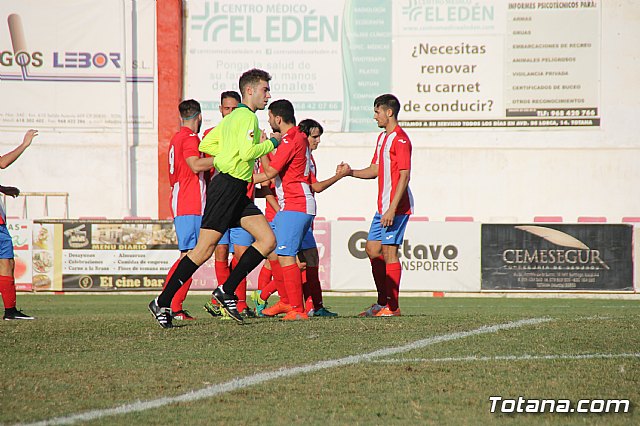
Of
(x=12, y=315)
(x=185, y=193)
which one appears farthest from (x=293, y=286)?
(x=12, y=315)

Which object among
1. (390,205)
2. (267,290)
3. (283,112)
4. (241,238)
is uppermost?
(283,112)

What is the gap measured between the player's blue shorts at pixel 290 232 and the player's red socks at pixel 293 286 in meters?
0.16

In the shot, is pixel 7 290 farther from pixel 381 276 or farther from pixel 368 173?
pixel 368 173

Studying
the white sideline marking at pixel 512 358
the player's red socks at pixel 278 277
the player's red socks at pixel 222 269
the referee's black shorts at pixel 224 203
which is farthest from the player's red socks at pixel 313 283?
the white sideline marking at pixel 512 358

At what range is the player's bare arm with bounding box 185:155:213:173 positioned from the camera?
27.9 feet

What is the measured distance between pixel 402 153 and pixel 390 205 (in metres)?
0.56

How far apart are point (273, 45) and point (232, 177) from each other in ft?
61.1

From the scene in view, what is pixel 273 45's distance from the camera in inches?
1017

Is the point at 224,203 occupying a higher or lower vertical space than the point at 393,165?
lower

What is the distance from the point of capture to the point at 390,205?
360 inches

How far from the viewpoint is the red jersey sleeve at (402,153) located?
9.22 meters

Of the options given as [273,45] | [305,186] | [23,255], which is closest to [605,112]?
[273,45]

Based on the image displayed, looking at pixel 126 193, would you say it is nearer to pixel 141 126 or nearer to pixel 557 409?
pixel 141 126
